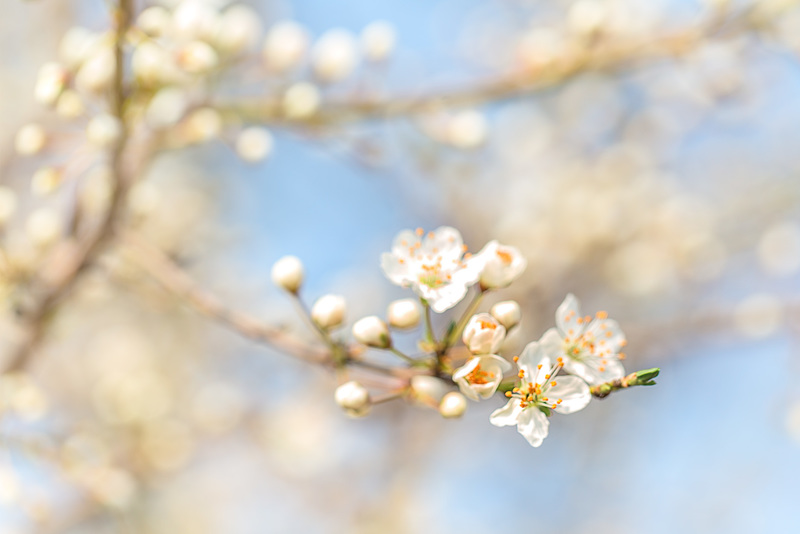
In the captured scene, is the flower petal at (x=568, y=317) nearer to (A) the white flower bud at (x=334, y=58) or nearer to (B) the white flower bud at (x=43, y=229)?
(A) the white flower bud at (x=334, y=58)

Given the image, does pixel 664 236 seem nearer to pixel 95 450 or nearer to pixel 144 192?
pixel 144 192

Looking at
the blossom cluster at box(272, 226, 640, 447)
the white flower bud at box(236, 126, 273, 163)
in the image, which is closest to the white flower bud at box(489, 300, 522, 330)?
the blossom cluster at box(272, 226, 640, 447)

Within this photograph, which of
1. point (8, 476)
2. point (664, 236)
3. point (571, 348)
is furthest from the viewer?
point (664, 236)

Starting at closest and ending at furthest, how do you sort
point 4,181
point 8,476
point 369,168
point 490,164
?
point 8,476 < point 369,168 < point 4,181 < point 490,164

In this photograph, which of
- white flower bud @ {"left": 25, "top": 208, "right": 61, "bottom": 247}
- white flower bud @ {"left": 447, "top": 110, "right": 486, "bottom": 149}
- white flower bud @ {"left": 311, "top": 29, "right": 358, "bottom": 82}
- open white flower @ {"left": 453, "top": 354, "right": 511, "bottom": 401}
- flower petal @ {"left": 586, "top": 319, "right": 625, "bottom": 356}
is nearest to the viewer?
open white flower @ {"left": 453, "top": 354, "right": 511, "bottom": 401}

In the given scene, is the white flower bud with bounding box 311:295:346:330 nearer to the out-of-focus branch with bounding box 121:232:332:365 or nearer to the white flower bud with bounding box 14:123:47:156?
the out-of-focus branch with bounding box 121:232:332:365

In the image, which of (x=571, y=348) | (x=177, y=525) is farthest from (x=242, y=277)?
(x=571, y=348)

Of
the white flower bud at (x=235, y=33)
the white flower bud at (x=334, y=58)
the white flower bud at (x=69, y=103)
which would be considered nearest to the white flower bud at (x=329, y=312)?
the white flower bud at (x=69, y=103)

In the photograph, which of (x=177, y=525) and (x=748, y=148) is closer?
(x=748, y=148)
